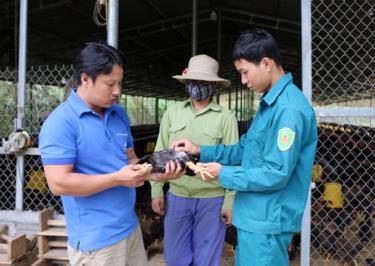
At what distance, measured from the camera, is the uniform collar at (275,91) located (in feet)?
6.21

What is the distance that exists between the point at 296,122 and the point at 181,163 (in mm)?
637

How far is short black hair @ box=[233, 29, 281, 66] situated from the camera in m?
1.87

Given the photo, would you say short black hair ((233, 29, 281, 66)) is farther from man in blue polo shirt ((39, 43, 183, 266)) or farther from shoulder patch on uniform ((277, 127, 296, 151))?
man in blue polo shirt ((39, 43, 183, 266))

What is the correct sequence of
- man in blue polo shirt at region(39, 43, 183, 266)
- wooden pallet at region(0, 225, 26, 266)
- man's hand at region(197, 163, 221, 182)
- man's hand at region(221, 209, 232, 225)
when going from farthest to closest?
wooden pallet at region(0, 225, 26, 266) < man's hand at region(221, 209, 232, 225) < man's hand at region(197, 163, 221, 182) < man in blue polo shirt at region(39, 43, 183, 266)

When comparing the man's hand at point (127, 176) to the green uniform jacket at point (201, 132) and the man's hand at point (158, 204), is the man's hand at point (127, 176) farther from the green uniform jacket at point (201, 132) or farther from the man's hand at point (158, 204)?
the man's hand at point (158, 204)

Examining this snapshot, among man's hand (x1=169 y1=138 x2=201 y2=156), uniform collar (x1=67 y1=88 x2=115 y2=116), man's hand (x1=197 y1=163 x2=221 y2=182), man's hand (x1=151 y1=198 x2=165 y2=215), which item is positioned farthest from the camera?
man's hand (x1=151 y1=198 x2=165 y2=215)

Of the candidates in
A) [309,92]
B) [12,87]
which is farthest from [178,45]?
[309,92]

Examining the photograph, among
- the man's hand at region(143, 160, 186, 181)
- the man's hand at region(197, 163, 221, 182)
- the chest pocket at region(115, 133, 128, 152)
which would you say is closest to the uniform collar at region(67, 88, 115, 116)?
the chest pocket at region(115, 133, 128, 152)

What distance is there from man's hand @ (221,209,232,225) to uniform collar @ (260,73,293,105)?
114cm

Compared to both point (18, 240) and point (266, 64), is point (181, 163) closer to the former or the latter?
point (266, 64)

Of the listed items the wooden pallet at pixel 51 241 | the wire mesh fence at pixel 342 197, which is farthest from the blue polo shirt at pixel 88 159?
the wire mesh fence at pixel 342 197

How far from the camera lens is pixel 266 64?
1.90 m

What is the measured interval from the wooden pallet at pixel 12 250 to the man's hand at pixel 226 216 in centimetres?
177

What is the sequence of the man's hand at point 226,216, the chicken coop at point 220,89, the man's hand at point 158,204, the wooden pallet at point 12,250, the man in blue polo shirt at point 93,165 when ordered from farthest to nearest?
the chicken coop at point 220,89 < the wooden pallet at point 12,250 < the man's hand at point 158,204 < the man's hand at point 226,216 < the man in blue polo shirt at point 93,165
